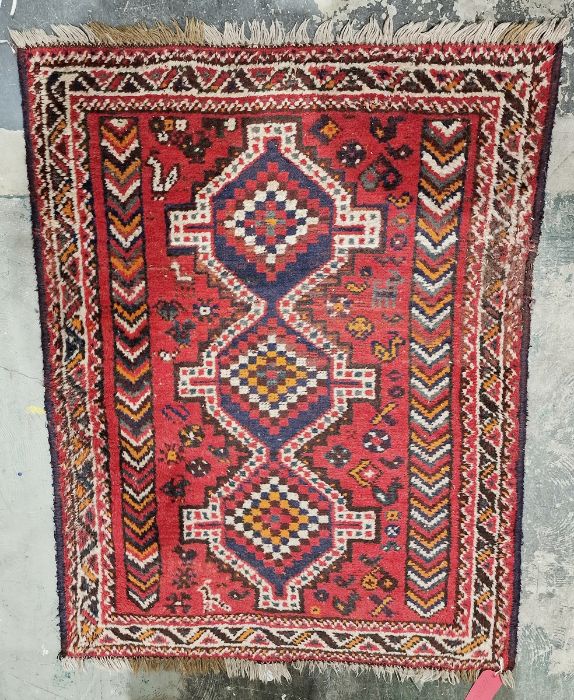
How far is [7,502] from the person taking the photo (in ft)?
4.15

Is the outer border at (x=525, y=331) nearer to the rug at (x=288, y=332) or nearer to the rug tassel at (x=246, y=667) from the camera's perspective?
the rug at (x=288, y=332)

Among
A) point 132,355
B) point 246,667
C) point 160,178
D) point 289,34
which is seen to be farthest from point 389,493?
point 289,34

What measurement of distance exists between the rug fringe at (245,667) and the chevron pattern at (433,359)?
17 centimetres

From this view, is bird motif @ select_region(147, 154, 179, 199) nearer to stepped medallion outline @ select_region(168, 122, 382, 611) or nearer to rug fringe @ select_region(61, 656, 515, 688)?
stepped medallion outline @ select_region(168, 122, 382, 611)

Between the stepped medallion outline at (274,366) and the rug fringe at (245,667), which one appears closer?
the stepped medallion outline at (274,366)

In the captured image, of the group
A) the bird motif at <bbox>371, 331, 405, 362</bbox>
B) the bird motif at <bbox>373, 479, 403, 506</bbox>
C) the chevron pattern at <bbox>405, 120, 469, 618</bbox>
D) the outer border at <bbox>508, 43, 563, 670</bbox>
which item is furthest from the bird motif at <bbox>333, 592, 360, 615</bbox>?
Answer: the bird motif at <bbox>371, 331, 405, 362</bbox>

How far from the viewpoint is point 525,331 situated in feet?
3.71

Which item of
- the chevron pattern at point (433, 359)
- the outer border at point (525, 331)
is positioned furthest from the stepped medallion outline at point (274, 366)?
the outer border at point (525, 331)

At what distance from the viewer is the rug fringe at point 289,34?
3.48 ft

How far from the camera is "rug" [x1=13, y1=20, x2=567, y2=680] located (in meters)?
1.09

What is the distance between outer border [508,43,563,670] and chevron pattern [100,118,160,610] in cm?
81

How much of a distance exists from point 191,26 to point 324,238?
51 cm

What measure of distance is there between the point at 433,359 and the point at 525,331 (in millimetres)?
201

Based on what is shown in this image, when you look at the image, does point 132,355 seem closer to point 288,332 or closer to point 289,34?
point 288,332
